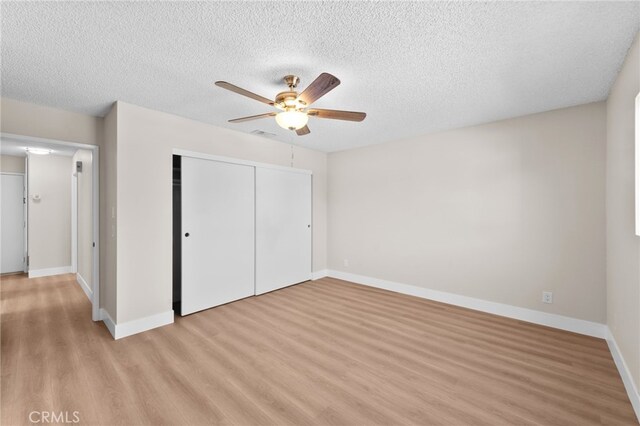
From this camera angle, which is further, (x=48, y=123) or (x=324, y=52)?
(x=48, y=123)

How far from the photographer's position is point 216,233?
143 inches

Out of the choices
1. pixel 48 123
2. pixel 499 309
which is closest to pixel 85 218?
pixel 48 123

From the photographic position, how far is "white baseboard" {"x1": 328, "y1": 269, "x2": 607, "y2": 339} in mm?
2807

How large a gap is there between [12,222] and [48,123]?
407cm

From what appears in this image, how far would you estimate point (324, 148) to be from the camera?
4891mm

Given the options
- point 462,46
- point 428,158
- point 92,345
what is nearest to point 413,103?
point 462,46

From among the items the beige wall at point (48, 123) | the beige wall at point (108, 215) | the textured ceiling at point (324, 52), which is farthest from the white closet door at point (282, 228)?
the beige wall at point (48, 123)

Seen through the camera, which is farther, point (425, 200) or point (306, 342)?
point (425, 200)

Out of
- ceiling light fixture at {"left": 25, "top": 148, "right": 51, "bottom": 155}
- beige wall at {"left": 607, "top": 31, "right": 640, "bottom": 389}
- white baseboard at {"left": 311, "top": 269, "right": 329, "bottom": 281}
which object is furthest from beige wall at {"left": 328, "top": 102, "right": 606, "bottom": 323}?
ceiling light fixture at {"left": 25, "top": 148, "right": 51, "bottom": 155}

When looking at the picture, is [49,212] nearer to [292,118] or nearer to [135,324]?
[135,324]

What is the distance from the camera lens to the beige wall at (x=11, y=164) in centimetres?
518

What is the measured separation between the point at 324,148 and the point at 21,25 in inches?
148

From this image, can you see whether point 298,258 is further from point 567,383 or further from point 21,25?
point 21,25

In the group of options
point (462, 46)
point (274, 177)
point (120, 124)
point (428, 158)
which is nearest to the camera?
point (462, 46)
